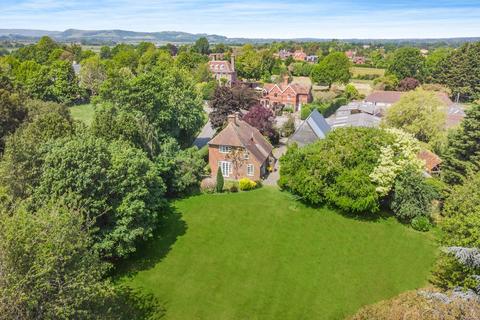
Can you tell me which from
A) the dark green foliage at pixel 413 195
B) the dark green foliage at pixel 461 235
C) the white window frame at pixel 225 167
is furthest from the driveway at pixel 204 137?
the dark green foliage at pixel 461 235

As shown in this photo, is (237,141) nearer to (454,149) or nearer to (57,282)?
(454,149)

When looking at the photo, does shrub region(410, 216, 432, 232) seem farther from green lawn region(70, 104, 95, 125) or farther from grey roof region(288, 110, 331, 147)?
green lawn region(70, 104, 95, 125)

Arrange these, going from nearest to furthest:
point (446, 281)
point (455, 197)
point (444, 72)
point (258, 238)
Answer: point (446, 281) < point (455, 197) < point (258, 238) < point (444, 72)

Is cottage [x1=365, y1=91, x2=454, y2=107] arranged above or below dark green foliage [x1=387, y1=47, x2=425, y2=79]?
below

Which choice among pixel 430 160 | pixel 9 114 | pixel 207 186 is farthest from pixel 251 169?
pixel 9 114

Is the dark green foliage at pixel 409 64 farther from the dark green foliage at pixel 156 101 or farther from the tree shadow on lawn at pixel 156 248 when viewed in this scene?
the tree shadow on lawn at pixel 156 248

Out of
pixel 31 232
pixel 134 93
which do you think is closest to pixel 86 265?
pixel 31 232

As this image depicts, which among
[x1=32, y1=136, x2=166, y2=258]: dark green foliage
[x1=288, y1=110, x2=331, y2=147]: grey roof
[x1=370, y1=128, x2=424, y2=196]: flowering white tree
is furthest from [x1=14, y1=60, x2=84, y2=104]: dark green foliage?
[x1=370, y1=128, x2=424, y2=196]: flowering white tree
